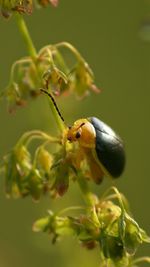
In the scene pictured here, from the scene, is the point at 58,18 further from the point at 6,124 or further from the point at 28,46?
the point at 28,46

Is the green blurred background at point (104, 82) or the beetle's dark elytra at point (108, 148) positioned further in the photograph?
the green blurred background at point (104, 82)

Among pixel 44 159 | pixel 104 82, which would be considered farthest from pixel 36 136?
pixel 104 82

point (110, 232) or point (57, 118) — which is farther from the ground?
point (57, 118)

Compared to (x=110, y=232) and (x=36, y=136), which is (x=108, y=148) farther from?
(x=110, y=232)

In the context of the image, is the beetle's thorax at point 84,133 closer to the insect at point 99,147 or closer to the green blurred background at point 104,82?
the insect at point 99,147

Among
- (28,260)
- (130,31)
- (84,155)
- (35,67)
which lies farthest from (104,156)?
(130,31)

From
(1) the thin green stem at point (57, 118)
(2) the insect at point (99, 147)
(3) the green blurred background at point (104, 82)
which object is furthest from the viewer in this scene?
(3) the green blurred background at point (104, 82)

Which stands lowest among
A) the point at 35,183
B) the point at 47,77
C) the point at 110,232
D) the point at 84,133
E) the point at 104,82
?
the point at 110,232

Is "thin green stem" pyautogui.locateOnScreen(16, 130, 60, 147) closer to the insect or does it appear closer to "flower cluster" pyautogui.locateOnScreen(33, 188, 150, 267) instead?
the insect

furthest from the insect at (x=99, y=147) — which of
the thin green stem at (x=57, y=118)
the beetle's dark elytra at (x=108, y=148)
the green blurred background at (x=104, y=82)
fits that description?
the green blurred background at (x=104, y=82)
